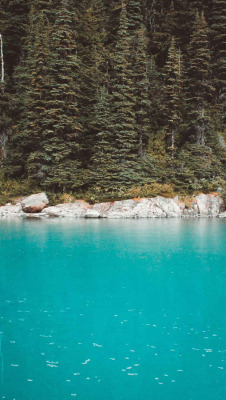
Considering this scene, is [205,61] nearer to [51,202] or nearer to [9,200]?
[51,202]

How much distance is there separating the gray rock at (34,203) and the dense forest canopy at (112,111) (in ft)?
6.75

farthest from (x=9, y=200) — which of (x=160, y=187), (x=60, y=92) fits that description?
(x=160, y=187)

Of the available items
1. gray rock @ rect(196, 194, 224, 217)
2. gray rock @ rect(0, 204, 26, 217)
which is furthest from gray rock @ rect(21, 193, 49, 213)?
gray rock @ rect(196, 194, 224, 217)

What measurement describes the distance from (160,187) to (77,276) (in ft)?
69.9

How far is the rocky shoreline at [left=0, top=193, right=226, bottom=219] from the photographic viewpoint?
31.3 meters

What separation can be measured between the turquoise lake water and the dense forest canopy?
→ 56.9 ft

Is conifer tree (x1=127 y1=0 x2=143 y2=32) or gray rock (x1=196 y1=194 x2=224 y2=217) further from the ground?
conifer tree (x1=127 y1=0 x2=143 y2=32)

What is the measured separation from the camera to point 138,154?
1460 inches

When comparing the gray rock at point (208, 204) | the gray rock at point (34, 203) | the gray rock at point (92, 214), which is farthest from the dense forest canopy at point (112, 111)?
the gray rock at point (92, 214)

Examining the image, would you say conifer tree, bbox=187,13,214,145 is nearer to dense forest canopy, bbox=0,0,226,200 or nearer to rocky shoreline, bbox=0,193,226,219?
dense forest canopy, bbox=0,0,226,200

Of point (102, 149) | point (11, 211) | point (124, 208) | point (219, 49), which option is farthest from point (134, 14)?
point (11, 211)

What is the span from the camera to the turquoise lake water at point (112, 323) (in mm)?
6008

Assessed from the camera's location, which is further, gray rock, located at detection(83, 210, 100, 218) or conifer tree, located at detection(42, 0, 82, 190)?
conifer tree, located at detection(42, 0, 82, 190)

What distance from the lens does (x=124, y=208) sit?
103ft
